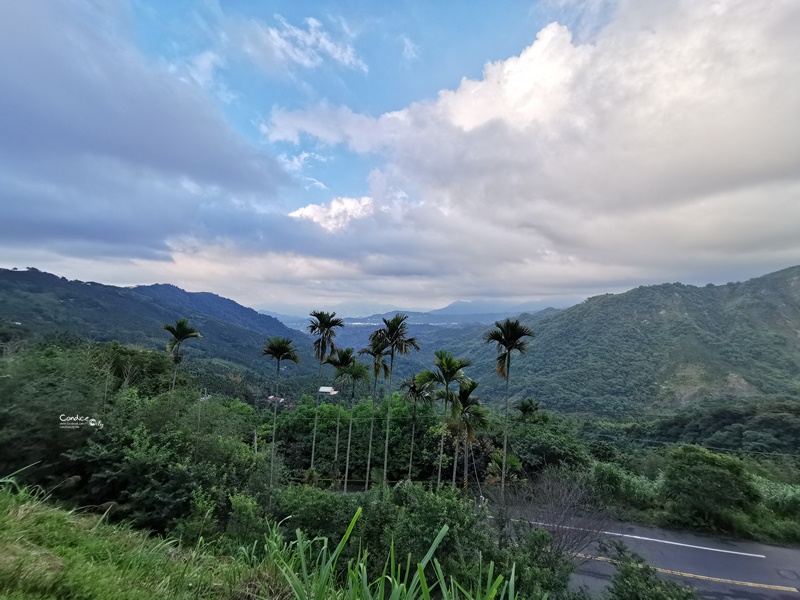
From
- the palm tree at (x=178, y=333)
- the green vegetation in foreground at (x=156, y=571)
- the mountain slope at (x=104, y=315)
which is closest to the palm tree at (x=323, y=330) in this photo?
the palm tree at (x=178, y=333)

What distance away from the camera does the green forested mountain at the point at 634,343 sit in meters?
61.8

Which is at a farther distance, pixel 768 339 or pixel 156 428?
pixel 768 339

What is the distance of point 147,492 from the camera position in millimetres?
7680

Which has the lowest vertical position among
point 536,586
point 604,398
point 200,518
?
point 604,398

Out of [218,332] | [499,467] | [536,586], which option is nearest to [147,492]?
[536,586]

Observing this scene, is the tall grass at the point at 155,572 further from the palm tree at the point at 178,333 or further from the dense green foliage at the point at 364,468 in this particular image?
the palm tree at the point at 178,333

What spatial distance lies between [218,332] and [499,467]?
149m

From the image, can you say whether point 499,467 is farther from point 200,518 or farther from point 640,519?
point 200,518

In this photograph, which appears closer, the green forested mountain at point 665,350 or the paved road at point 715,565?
the paved road at point 715,565

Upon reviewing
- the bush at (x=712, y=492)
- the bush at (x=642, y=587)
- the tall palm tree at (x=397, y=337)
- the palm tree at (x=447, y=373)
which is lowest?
the bush at (x=712, y=492)

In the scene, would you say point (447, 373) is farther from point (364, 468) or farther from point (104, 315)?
point (104, 315)

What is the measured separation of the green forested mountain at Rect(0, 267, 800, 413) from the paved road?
32475 millimetres

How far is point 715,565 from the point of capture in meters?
10.9

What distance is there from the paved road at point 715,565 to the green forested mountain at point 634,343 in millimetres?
32475
